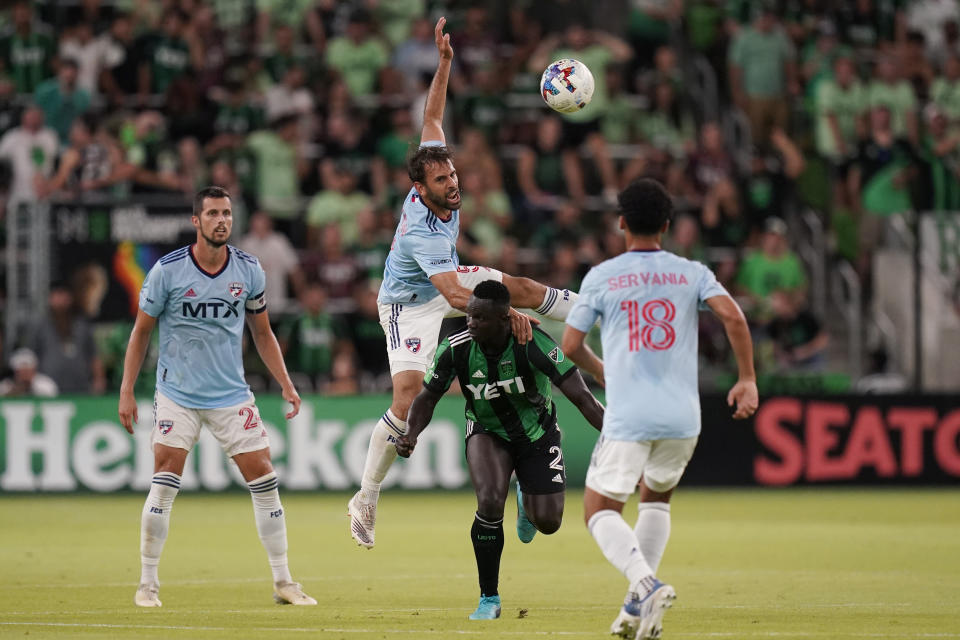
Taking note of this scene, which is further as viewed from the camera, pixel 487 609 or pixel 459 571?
pixel 459 571

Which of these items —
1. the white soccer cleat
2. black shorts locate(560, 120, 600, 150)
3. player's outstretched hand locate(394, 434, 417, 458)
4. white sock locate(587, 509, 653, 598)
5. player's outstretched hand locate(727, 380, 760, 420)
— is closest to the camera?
the white soccer cleat

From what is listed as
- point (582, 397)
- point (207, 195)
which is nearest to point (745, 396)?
point (582, 397)

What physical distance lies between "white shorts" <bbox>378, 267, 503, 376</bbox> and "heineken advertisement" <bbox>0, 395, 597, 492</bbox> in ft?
26.8

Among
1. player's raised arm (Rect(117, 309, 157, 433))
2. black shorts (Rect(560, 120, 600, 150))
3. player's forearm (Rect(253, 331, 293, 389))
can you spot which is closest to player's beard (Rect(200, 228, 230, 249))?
player's raised arm (Rect(117, 309, 157, 433))

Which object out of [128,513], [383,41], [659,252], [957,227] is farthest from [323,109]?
[659,252]

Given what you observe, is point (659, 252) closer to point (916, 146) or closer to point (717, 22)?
point (916, 146)

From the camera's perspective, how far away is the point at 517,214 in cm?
2269

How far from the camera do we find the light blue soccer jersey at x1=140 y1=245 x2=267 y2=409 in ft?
35.3

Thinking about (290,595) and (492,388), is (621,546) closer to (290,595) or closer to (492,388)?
(492,388)

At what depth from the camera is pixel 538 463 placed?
34.8 feet

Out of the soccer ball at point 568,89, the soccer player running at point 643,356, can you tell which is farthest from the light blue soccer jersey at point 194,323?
the soccer player running at point 643,356

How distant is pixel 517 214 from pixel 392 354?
11071 millimetres

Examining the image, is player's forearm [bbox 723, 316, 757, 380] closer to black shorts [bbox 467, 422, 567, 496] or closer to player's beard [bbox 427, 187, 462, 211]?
black shorts [bbox 467, 422, 567, 496]

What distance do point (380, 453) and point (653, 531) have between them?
10.7 feet
